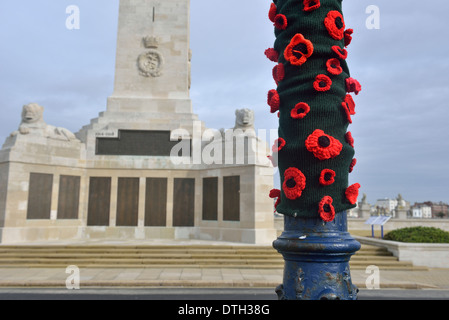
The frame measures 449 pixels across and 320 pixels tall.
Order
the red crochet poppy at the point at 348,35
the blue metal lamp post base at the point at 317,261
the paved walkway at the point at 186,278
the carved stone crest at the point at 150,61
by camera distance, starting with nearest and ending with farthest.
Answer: the blue metal lamp post base at the point at 317,261 → the red crochet poppy at the point at 348,35 → the paved walkway at the point at 186,278 → the carved stone crest at the point at 150,61

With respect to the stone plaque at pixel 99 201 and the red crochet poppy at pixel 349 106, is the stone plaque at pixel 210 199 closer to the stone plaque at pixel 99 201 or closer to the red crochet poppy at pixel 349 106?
the stone plaque at pixel 99 201

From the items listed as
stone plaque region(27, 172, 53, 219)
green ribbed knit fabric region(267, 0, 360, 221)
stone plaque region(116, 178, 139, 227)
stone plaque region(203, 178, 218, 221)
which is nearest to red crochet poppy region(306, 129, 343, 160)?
green ribbed knit fabric region(267, 0, 360, 221)

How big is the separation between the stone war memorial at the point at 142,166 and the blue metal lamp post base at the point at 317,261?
14406mm

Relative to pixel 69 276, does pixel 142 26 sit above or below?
above

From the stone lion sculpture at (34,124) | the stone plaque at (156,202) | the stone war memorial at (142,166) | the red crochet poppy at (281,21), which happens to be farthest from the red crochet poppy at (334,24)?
the stone lion sculpture at (34,124)

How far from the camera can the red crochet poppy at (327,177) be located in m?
2.87

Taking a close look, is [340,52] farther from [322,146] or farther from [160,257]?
[160,257]

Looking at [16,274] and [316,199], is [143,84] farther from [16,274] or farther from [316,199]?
[316,199]

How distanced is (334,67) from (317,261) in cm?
159

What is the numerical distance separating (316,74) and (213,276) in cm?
982

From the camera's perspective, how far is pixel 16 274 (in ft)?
39.0
